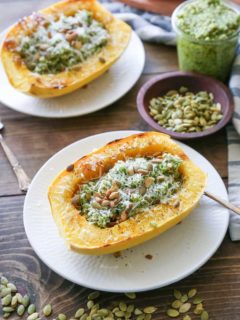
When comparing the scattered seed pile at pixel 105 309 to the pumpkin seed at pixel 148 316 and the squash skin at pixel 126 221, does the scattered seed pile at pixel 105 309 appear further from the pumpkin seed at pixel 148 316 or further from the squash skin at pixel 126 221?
the squash skin at pixel 126 221

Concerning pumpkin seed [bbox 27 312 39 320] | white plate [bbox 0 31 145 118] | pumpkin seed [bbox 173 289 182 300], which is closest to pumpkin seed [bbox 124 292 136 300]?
pumpkin seed [bbox 173 289 182 300]

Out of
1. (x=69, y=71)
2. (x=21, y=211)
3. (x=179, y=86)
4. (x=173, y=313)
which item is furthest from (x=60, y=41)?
(x=173, y=313)

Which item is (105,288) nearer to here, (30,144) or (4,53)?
(30,144)

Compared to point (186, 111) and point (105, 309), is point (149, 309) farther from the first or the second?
point (186, 111)

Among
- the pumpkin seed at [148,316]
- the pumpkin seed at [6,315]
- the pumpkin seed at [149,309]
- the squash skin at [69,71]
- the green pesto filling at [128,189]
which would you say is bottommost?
the pumpkin seed at [148,316]

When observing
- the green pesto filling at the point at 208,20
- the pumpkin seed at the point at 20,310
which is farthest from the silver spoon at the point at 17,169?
the green pesto filling at the point at 208,20

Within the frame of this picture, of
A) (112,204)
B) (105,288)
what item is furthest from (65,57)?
(105,288)

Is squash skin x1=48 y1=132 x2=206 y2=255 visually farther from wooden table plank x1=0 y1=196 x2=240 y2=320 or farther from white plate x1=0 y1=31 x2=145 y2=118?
white plate x1=0 y1=31 x2=145 y2=118
